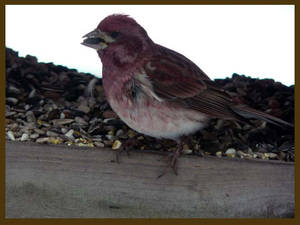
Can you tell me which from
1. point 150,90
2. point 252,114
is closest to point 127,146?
point 150,90

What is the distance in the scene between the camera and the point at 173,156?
11.3 ft

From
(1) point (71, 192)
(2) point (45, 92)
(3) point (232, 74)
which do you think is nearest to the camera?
(1) point (71, 192)

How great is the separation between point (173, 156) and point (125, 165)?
36 centimetres

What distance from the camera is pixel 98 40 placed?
3.51m

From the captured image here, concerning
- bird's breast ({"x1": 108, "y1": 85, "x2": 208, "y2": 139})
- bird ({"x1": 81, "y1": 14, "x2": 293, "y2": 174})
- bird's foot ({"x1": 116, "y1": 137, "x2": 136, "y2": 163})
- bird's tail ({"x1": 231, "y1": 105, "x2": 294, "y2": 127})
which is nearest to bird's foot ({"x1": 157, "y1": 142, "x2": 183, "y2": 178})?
bird ({"x1": 81, "y1": 14, "x2": 293, "y2": 174})

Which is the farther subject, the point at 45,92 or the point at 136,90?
the point at 45,92

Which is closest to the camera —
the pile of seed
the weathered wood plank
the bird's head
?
the weathered wood plank

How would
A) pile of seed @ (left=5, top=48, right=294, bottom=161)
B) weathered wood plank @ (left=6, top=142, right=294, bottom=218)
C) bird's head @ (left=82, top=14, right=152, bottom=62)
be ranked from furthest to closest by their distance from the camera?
pile of seed @ (left=5, top=48, right=294, bottom=161) < bird's head @ (left=82, top=14, right=152, bottom=62) < weathered wood plank @ (left=6, top=142, right=294, bottom=218)

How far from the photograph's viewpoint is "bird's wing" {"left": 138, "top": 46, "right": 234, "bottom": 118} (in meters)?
3.51

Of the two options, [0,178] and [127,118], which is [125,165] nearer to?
[127,118]

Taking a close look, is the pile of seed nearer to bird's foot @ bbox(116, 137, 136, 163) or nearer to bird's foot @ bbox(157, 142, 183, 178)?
bird's foot @ bbox(116, 137, 136, 163)

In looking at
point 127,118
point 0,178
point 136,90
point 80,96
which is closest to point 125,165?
point 127,118

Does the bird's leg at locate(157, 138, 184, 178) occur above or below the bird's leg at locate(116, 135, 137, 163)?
below

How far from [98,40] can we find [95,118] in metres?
0.80
